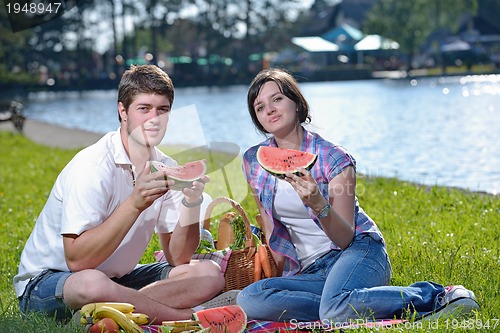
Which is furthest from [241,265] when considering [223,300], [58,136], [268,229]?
[58,136]

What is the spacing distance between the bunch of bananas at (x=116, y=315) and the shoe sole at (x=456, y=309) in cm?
135

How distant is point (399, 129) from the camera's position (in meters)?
20.8

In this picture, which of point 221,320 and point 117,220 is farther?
point 221,320

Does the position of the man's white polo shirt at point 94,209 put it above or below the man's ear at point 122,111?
below

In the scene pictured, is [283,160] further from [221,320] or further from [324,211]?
[221,320]

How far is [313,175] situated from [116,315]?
1212 millimetres

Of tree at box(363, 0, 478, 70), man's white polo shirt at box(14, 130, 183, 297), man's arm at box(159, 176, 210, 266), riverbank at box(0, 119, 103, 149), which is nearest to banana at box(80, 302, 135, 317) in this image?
man's white polo shirt at box(14, 130, 183, 297)

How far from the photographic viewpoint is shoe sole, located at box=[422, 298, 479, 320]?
158 inches

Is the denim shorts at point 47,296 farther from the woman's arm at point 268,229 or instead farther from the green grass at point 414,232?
the woman's arm at point 268,229

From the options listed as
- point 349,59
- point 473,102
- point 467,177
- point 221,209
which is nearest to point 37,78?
point 349,59

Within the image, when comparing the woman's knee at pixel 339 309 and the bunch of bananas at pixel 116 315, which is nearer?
the bunch of bananas at pixel 116 315

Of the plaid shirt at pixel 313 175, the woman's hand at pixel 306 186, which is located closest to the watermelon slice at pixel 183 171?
the woman's hand at pixel 306 186

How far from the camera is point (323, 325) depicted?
4.18 meters

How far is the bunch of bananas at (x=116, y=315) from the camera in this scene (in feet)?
13.2
